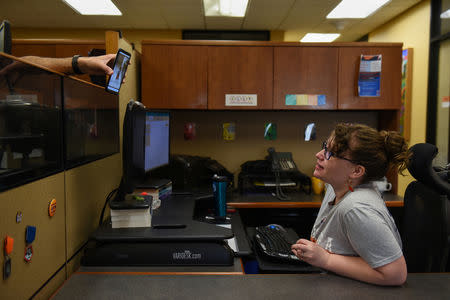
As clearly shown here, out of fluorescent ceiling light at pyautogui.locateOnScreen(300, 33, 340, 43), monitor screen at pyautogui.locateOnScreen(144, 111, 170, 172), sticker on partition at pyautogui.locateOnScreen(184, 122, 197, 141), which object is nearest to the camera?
monitor screen at pyautogui.locateOnScreen(144, 111, 170, 172)

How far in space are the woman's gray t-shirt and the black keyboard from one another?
0.59 ft

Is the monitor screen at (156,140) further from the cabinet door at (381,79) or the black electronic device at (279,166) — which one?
the cabinet door at (381,79)

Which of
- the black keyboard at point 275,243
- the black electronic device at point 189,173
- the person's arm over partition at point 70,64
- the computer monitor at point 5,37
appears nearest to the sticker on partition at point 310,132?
the black electronic device at point 189,173

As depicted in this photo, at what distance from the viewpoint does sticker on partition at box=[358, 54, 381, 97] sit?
7.55 feet

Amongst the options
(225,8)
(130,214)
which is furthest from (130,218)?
(225,8)

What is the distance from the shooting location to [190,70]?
2291 mm

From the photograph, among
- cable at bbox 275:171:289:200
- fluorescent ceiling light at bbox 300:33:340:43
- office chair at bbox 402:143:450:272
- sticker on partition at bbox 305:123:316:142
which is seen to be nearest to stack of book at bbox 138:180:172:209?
cable at bbox 275:171:289:200

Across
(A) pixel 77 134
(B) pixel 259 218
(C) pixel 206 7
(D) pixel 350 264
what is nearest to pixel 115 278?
(A) pixel 77 134

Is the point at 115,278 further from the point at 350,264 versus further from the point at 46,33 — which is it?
the point at 46,33

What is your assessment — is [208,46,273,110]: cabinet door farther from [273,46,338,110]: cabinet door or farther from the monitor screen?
the monitor screen

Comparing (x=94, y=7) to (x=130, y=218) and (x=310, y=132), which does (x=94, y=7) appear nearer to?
(x=310, y=132)

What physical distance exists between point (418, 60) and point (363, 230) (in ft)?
12.7

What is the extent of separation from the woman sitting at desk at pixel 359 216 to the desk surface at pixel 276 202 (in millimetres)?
912

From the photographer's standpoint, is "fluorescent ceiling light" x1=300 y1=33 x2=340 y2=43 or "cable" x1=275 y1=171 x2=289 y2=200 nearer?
"cable" x1=275 y1=171 x2=289 y2=200
